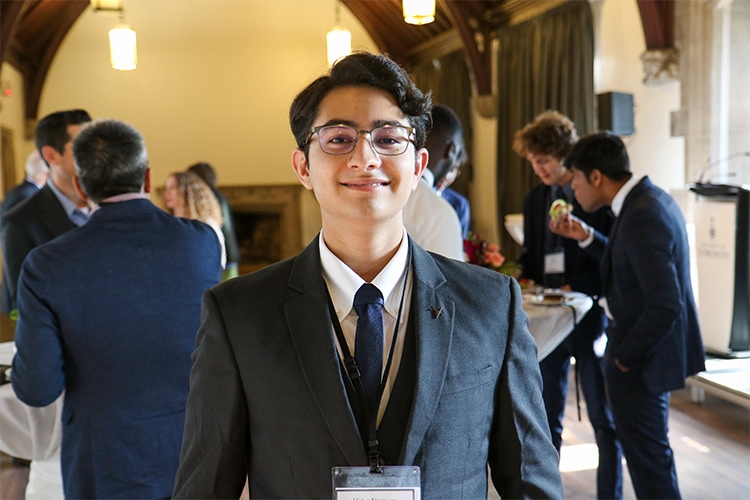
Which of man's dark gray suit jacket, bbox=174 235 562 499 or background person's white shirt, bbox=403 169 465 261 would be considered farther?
background person's white shirt, bbox=403 169 465 261

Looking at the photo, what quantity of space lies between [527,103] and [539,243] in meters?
5.13

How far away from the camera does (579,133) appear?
7.79 meters

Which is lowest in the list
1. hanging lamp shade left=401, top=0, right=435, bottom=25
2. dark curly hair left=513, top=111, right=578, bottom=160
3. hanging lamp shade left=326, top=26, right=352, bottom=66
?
dark curly hair left=513, top=111, right=578, bottom=160

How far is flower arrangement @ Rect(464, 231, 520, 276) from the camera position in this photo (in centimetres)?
381

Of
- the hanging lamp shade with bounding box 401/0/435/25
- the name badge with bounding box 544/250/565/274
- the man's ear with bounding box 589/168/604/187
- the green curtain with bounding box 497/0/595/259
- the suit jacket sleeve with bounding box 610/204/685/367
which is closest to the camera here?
the suit jacket sleeve with bounding box 610/204/685/367

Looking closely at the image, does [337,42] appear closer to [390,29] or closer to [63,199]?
[63,199]

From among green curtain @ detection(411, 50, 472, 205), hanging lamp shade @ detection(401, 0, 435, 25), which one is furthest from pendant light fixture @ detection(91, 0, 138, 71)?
green curtain @ detection(411, 50, 472, 205)

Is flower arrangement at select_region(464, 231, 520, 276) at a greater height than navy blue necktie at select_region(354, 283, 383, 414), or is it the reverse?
navy blue necktie at select_region(354, 283, 383, 414)

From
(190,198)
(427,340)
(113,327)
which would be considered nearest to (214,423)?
(427,340)

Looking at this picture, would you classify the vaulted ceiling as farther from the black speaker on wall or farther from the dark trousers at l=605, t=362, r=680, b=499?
the dark trousers at l=605, t=362, r=680, b=499

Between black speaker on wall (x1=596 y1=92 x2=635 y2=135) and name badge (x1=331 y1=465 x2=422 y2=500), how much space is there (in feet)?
17.1

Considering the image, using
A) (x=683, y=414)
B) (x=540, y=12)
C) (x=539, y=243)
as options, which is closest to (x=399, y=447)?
(x=539, y=243)

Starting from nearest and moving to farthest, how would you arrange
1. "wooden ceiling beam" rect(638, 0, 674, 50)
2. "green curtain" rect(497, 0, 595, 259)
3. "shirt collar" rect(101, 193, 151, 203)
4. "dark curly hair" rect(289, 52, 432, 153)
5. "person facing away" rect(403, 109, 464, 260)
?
"dark curly hair" rect(289, 52, 432, 153)
"shirt collar" rect(101, 193, 151, 203)
"person facing away" rect(403, 109, 464, 260)
"wooden ceiling beam" rect(638, 0, 674, 50)
"green curtain" rect(497, 0, 595, 259)

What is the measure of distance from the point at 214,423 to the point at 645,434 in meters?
2.26
